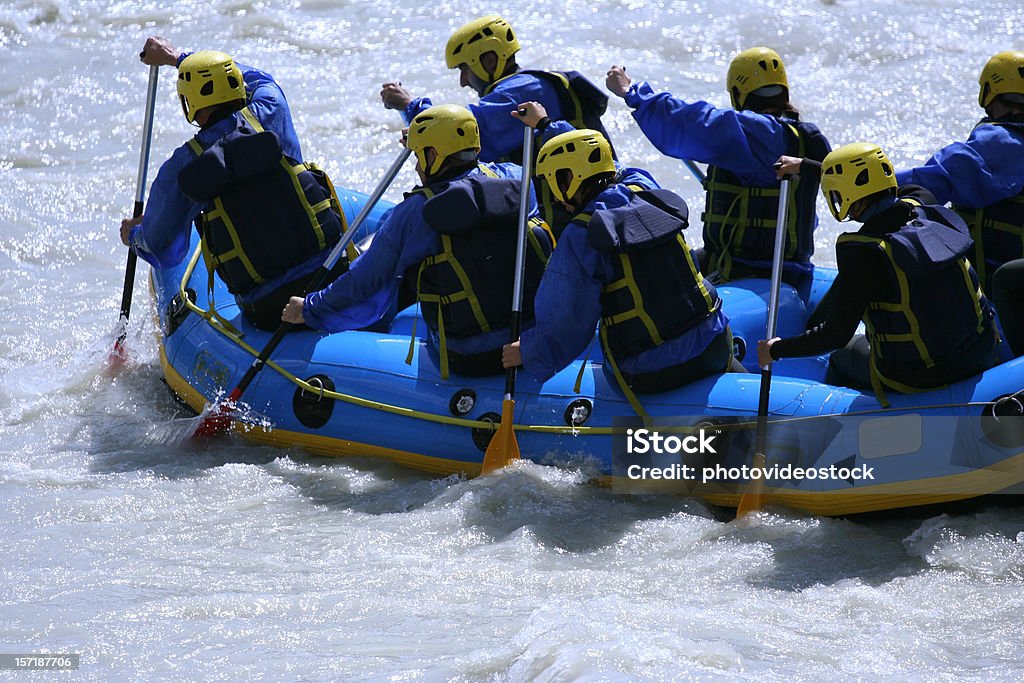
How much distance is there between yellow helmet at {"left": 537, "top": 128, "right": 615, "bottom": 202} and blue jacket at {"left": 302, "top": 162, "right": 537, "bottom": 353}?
57 cm

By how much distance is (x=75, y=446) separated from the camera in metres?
6.18

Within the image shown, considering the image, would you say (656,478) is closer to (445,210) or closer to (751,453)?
(751,453)

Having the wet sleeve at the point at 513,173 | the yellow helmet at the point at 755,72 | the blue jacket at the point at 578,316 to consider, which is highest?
A: the yellow helmet at the point at 755,72

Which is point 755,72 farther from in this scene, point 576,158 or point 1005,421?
point 1005,421

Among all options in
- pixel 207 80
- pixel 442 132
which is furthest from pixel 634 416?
pixel 207 80

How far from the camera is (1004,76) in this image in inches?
224

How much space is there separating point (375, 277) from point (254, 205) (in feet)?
2.75

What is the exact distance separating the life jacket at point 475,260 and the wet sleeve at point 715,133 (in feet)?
3.30

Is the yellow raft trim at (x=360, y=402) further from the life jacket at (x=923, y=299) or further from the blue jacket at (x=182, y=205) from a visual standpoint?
the life jacket at (x=923, y=299)

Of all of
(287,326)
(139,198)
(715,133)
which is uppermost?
(715,133)

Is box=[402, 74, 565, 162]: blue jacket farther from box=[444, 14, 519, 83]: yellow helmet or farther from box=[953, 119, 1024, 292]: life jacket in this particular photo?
box=[953, 119, 1024, 292]: life jacket

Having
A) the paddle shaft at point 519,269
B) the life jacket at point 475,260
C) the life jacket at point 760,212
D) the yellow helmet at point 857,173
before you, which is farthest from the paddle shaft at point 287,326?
the yellow helmet at point 857,173

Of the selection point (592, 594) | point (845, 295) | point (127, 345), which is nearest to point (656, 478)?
point (592, 594)

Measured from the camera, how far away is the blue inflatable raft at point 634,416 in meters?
4.65
